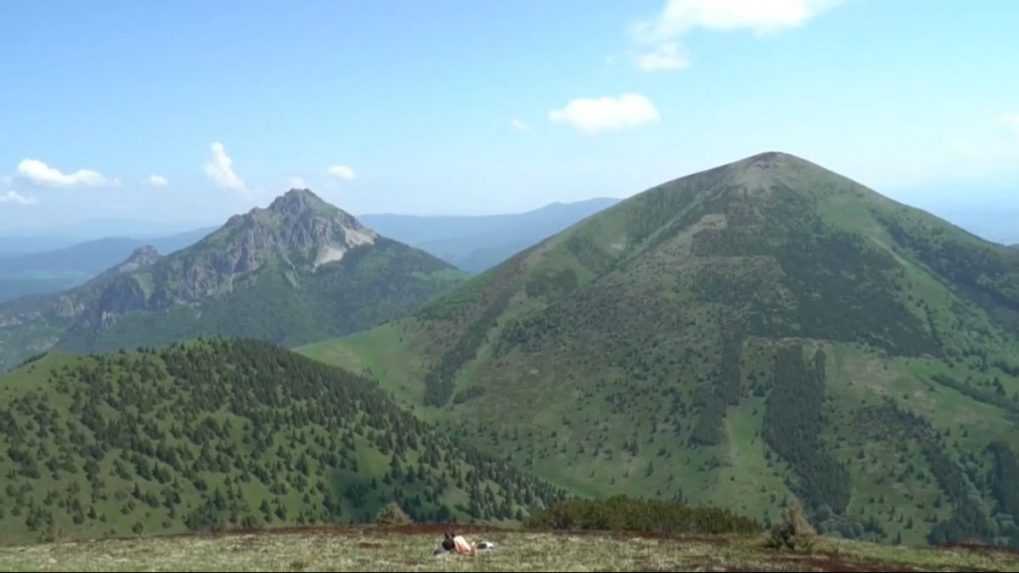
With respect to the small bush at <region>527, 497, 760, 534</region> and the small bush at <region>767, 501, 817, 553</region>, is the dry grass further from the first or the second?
the small bush at <region>527, 497, 760, 534</region>

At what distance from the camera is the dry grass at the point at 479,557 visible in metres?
49.8

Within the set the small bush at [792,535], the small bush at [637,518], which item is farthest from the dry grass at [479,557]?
the small bush at [637,518]

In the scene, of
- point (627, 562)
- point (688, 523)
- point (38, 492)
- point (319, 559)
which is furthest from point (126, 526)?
point (627, 562)

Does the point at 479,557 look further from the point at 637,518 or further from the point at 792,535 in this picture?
the point at 637,518

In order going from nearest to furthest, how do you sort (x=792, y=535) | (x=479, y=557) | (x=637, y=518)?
(x=479, y=557) < (x=792, y=535) < (x=637, y=518)

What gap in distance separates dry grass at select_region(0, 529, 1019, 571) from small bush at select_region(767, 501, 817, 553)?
1159 mm

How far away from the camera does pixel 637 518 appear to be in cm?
10088

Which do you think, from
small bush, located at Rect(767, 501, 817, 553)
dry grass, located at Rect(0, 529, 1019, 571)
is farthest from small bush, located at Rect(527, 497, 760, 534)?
small bush, located at Rect(767, 501, 817, 553)

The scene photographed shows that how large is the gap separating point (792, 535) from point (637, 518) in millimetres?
41810

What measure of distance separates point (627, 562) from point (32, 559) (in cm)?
4296

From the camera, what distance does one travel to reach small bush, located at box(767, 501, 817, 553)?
59906 mm

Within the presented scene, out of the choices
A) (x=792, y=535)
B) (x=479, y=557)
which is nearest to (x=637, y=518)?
(x=792, y=535)

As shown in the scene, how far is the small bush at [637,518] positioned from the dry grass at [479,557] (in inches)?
1156

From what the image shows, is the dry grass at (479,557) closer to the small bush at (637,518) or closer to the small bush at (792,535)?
the small bush at (792,535)
